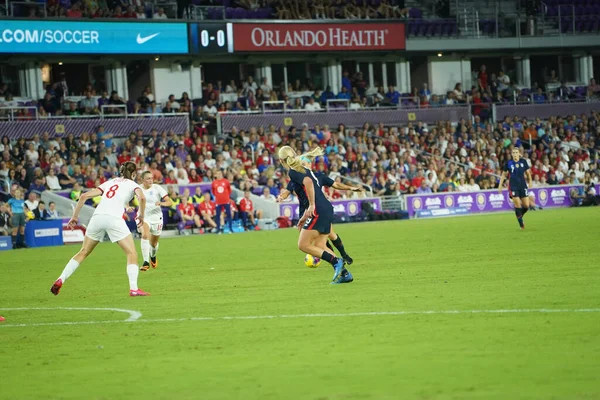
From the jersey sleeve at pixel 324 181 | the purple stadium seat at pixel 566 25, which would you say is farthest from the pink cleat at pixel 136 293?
the purple stadium seat at pixel 566 25

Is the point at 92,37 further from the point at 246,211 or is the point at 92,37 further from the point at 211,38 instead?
the point at 246,211

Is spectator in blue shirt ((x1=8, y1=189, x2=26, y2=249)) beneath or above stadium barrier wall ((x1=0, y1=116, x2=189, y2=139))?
beneath

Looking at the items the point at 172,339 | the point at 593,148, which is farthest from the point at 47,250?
the point at 593,148

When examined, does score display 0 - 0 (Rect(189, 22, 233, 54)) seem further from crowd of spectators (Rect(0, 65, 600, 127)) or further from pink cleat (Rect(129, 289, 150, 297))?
pink cleat (Rect(129, 289, 150, 297))

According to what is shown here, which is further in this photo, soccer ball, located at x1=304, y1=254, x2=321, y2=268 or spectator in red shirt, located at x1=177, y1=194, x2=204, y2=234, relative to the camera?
spectator in red shirt, located at x1=177, y1=194, x2=204, y2=234

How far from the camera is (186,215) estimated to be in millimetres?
31000

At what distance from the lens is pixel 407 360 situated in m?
7.88

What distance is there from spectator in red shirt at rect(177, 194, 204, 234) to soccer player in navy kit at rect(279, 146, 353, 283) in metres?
17.0

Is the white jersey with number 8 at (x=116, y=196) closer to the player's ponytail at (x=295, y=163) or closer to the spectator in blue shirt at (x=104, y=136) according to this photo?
the player's ponytail at (x=295, y=163)

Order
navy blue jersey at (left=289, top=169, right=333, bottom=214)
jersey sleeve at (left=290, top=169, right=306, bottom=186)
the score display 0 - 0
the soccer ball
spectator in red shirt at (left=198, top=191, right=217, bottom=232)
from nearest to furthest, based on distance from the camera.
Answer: navy blue jersey at (left=289, top=169, right=333, bottom=214)
jersey sleeve at (left=290, top=169, right=306, bottom=186)
the soccer ball
spectator in red shirt at (left=198, top=191, right=217, bottom=232)
the score display 0 - 0

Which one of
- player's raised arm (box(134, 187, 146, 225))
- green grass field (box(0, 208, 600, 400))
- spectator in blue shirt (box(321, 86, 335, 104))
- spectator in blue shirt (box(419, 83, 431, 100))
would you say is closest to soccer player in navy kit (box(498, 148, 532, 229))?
green grass field (box(0, 208, 600, 400))

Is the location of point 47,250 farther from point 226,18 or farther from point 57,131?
point 226,18

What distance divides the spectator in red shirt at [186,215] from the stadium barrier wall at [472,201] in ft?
27.7

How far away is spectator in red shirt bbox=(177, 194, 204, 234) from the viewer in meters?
30.9
